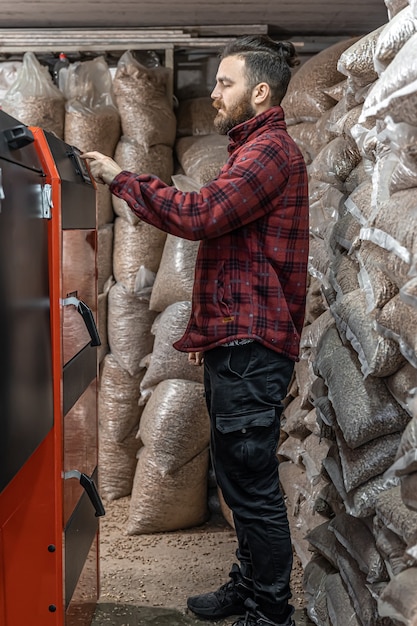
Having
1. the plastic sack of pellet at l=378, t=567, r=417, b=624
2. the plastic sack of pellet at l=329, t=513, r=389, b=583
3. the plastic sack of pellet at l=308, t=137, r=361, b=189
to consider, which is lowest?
the plastic sack of pellet at l=329, t=513, r=389, b=583

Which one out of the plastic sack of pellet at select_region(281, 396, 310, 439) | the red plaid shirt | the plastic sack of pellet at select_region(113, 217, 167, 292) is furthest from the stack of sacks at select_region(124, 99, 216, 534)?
the red plaid shirt

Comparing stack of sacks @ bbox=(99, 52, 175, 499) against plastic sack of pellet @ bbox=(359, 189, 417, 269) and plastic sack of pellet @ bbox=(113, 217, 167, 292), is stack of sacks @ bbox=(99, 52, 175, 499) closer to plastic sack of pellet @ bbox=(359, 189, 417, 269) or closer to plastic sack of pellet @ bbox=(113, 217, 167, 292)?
plastic sack of pellet @ bbox=(113, 217, 167, 292)

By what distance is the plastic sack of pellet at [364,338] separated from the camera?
182 centimetres

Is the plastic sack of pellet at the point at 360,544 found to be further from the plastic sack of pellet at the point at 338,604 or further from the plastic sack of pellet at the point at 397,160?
the plastic sack of pellet at the point at 397,160

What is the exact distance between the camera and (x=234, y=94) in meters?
2.11

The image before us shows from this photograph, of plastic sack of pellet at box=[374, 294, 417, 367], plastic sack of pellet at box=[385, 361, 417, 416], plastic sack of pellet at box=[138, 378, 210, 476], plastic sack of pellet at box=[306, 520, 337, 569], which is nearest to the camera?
plastic sack of pellet at box=[374, 294, 417, 367]

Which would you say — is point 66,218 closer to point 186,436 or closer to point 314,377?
point 314,377

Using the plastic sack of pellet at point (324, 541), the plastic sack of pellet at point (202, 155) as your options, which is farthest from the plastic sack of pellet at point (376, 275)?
the plastic sack of pellet at point (202, 155)

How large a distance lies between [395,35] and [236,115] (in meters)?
0.63

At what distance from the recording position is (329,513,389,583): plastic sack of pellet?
1853 mm

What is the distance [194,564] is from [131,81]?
200 centimetres

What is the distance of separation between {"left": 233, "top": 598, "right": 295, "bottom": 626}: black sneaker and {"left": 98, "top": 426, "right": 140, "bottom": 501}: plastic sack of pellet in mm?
1283

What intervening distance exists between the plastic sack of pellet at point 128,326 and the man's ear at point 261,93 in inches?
55.7

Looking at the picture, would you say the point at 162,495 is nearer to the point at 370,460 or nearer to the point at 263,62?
the point at 370,460
